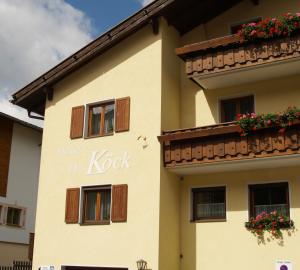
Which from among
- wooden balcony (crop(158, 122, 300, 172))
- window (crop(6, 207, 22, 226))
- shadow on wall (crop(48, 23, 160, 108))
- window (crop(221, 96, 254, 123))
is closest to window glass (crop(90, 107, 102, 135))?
shadow on wall (crop(48, 23, 160, 108))

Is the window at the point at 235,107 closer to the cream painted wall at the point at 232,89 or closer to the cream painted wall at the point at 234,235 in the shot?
the cream painted wall at the point at 232,89

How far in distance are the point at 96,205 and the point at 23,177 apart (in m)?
9.81

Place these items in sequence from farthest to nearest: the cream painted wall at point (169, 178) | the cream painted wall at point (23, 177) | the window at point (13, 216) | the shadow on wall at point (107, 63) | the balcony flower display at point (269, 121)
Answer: the cream painted wall at point (23, 177)
the window at point (13, 216)
the shadow on wall at point (107, 63)
the cream painted wall at point (169, 178)
the balcony flower display at point (269, 121)

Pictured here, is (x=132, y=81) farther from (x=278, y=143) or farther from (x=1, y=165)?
(x=1, y=165)

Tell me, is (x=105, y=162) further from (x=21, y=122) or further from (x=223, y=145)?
(x=21, y=122)

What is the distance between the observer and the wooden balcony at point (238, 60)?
14.5 meters

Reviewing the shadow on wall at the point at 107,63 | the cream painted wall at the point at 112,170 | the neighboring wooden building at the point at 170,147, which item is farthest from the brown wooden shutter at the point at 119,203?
the shadow on wall at the point at 107,63

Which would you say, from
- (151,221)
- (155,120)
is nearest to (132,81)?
(155,120)

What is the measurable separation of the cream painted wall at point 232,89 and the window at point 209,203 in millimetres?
2059

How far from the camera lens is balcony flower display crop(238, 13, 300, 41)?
14.3 m

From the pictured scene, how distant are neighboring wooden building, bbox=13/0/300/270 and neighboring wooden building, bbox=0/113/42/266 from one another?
689 cm

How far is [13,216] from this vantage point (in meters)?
24.6

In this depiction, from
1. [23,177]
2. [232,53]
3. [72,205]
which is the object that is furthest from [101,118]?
[23,177]

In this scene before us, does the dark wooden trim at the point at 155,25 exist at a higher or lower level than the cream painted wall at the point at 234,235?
higher
